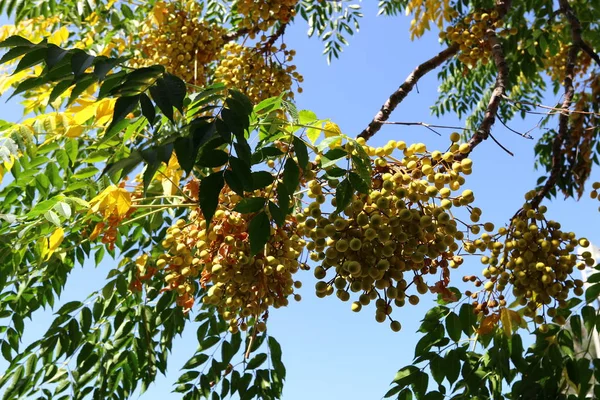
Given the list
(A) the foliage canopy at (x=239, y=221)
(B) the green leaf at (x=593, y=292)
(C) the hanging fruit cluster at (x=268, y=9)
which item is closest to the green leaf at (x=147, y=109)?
(A) the foliage canopy at (x=239, y=221)

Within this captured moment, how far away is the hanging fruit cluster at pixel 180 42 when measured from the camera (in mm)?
3340

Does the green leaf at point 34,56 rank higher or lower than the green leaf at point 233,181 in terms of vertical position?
higher

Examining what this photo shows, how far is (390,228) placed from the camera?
1.57 meters

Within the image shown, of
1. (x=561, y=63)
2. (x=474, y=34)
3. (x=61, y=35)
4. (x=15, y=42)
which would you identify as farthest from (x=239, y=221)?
A: (x=561, y=63)

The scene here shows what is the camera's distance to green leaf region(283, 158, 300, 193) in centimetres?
150

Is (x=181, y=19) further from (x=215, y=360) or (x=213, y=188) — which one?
(x=213, y=188)

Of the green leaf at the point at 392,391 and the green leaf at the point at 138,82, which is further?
the green leaf at the point at 392,391

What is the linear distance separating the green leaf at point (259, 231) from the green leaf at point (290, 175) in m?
0.09

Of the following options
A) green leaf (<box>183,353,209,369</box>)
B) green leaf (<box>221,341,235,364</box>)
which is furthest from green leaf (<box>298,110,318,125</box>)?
green leaf (<box>183,353,209,369</box>)

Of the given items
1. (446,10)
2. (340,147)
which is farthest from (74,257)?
(446,10)

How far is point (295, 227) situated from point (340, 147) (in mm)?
342

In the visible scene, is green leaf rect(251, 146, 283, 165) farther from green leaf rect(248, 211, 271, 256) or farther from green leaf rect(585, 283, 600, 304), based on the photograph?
green leaf rect(585, 283, 600, 304)

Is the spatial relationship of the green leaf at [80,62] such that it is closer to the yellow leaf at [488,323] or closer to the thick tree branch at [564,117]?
the yellow leaf at [488,323]

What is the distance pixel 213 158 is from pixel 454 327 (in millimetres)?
1158
